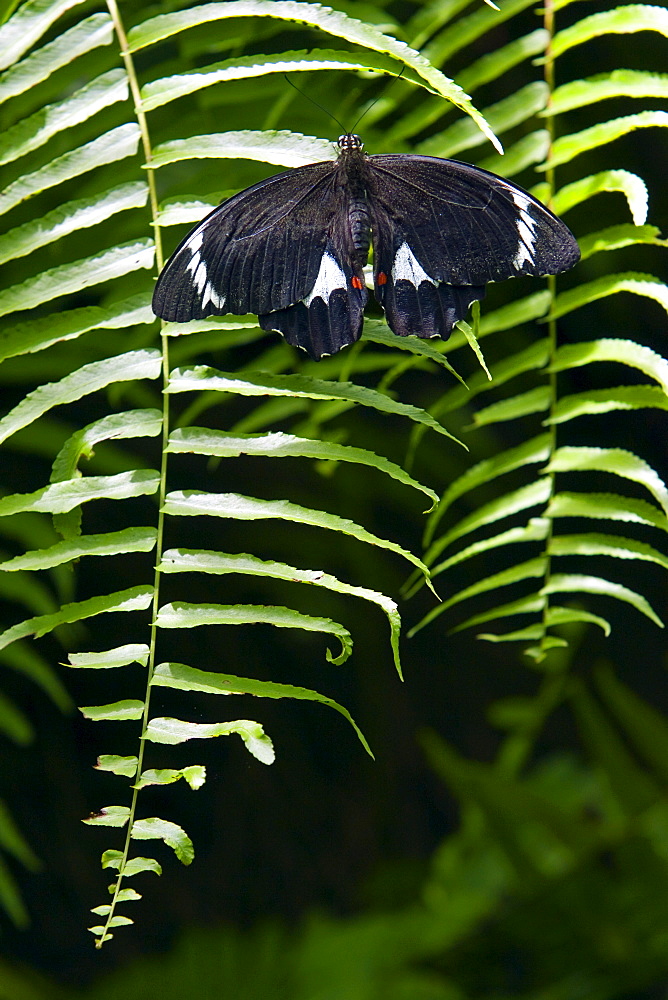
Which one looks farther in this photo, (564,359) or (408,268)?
(564,359)

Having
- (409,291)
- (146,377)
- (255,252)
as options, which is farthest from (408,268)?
(146,377)

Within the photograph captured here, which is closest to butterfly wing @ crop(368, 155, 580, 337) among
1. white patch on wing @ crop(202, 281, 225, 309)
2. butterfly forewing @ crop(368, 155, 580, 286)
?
butterfly forewing @ crop(368, 155, 580, 286)

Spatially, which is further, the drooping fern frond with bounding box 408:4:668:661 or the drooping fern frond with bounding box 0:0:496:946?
the drooping fern frond with bounding box 408:4:668:661

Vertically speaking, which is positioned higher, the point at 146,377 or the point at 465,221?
the point at 465,221

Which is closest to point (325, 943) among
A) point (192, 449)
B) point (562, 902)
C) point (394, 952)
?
point (394, 952)

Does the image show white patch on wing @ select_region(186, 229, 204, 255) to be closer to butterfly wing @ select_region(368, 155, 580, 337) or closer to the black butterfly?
the black butterfly

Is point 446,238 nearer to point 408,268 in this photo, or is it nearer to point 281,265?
point 408,268

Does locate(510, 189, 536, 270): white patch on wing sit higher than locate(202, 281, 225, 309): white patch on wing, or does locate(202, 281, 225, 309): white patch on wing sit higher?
locate(510, 189, 536, 270): white patch on wing
